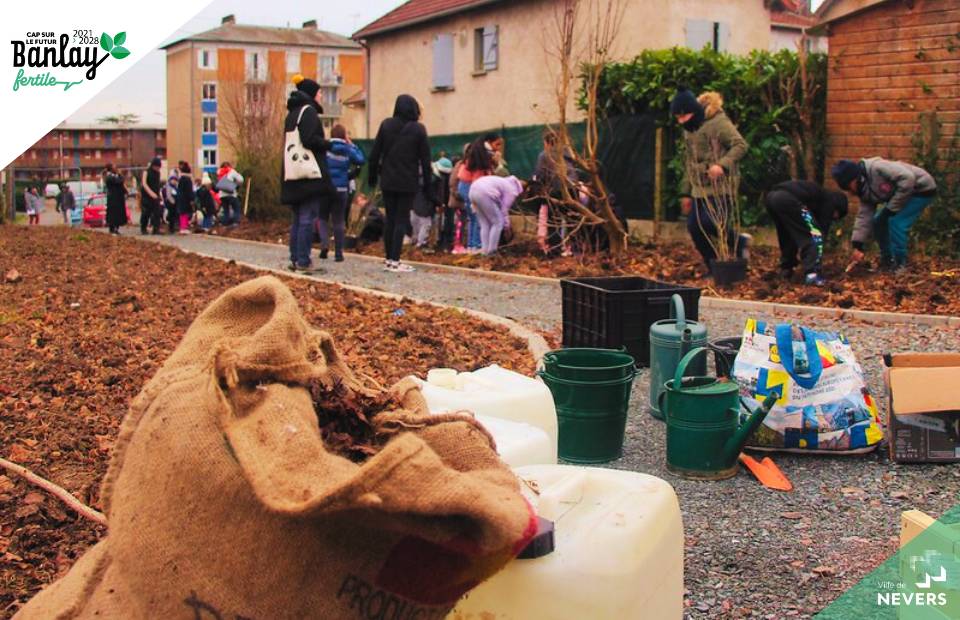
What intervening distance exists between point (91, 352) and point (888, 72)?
10403 millimetres

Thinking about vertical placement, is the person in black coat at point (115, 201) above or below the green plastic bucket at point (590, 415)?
above

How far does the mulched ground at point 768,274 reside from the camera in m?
9.32

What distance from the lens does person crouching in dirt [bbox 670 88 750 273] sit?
10891mm

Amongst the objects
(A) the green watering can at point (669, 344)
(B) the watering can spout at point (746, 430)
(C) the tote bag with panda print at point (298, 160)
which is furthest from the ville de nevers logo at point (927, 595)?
(C) the tote bag with panda print at point (298, 160)

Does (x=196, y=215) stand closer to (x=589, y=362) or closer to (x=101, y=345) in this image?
(x=101, y=345)

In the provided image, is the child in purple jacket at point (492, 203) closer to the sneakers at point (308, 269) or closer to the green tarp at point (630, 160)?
the green tarp at point (630, 160)

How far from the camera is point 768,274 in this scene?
1092 cm

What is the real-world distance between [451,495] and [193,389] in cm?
69

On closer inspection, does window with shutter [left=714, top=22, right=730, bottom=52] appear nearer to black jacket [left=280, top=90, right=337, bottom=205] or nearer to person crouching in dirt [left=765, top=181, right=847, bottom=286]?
person crouching in dirt [left=765, top=181, right=847, bottom=286]

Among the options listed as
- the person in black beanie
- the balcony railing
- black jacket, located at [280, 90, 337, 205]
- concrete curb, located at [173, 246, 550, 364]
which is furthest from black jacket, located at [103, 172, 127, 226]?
the balcony railing

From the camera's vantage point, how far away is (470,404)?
3.51 m

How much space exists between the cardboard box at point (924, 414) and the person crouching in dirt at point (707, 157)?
20.5ft

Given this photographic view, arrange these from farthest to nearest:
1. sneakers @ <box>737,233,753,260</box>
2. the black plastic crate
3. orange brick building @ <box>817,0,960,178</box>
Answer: orange brick building @ <box>817,0,960,178</box>
sneakers @ <box>737,233,753,260</box>
the black plastic crate

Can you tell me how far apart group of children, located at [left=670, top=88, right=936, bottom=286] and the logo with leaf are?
31.5ft
